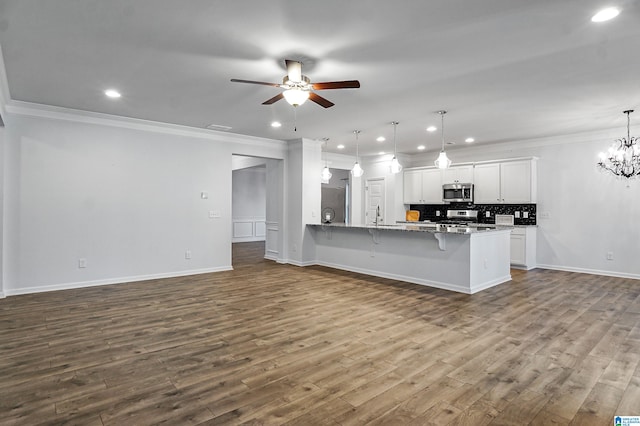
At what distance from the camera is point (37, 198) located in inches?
196

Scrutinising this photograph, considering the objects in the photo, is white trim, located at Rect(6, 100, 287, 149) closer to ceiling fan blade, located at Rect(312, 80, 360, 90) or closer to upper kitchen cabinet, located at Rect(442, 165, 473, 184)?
ceiling fan blade, located at Rect(312, 80, 360, 90)

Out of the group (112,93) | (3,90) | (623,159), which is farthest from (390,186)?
(3,90)

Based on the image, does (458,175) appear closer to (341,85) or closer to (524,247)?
(524,247)

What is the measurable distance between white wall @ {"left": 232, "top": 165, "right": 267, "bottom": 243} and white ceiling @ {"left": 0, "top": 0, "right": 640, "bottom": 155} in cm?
→ 694

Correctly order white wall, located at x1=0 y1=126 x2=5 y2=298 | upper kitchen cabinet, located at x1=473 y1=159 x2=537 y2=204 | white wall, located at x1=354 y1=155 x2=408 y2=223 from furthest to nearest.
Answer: white wall, located at x1=354 y1=155 x2=408 y2=223 → upper kitchen cabinet, located at x1=473 y1=159 x2=537 y2=204 → white wall, located at x1=0 y1=126 x2=5 y2=298

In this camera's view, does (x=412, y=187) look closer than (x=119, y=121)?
No

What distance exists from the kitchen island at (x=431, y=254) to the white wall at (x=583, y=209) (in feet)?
5.79

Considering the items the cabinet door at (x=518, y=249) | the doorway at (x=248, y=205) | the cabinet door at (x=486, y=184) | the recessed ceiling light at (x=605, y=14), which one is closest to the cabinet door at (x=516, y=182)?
the cabinet door at (x=486, y=184)

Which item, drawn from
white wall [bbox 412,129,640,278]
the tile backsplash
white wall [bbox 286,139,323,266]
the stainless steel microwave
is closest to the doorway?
white wall [bbox 286,139,323,266]

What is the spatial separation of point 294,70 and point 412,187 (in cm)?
653

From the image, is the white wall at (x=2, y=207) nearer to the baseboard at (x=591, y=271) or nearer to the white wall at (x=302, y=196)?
the white wall at (x=302, y=196)

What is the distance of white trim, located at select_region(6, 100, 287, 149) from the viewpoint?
4.87 m

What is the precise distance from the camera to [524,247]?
6.95 meters

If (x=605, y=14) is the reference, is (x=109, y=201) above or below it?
below
